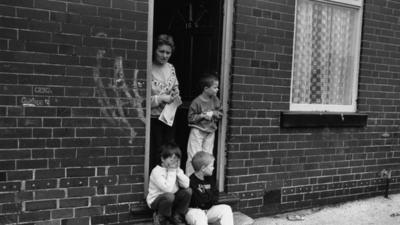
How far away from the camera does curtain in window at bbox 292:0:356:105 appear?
5574 millimetres

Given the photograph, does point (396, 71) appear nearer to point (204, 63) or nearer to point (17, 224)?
point (204, 63)

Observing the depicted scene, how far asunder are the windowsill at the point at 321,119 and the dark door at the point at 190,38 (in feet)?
3.63

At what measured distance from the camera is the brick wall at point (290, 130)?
5.00 metres

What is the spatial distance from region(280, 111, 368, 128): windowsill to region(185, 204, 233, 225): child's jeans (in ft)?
4.97

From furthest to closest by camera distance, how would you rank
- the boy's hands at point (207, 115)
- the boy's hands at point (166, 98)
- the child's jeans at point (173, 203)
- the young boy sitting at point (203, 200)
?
the boy's hands at point (207, 115) < the boy's hands at point (166, 98) < the young boy sitting at point (203, 200) < the child's jeans at point (173, 203)

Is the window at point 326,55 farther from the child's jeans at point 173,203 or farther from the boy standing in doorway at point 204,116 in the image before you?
the child's jeans at point 173,203

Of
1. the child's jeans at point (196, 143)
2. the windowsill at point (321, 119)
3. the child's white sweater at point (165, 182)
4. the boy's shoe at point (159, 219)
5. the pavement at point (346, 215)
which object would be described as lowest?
the pavement at point (346, 215)

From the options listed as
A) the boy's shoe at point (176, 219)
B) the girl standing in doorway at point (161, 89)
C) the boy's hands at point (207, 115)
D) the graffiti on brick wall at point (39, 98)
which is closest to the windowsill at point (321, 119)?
the boy's hands at point (207, 115)

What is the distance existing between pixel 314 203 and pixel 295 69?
1.78 m

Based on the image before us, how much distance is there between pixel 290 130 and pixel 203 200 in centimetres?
173

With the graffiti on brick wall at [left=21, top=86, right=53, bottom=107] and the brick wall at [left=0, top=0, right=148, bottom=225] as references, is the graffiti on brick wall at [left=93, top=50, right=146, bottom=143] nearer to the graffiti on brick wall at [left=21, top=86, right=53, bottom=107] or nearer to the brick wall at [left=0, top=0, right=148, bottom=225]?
the brick wall at [left=0, top=0, right=148, bottom=225]

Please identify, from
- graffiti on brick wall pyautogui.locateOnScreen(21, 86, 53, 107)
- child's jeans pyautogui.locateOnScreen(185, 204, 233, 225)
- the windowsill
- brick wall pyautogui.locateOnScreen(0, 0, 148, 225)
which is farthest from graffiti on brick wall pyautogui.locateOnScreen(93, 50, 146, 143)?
the windowsill

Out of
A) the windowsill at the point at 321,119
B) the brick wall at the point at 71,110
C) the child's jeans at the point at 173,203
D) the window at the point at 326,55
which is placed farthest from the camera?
the window at the point at 326,55

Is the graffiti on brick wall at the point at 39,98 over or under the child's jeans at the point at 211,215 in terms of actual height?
over
